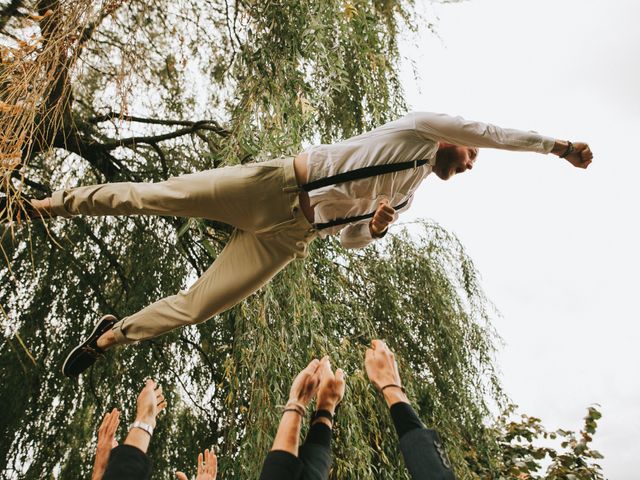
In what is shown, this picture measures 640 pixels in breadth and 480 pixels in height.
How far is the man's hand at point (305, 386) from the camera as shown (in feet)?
4.18

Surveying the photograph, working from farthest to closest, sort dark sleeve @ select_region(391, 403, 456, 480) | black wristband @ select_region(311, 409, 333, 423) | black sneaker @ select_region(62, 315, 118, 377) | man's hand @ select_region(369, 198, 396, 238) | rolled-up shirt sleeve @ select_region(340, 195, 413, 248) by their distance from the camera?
black sneaker @ select_region(62, 315, 118, 377) → rolled-up shirt sleeve @ select_region(340, 195, 413, 248) → man's hand @ select_region(369, 198, 396, 238) → black wristband @ select_region(311, 409, 333, 423) → dark sleeve @ select_region(391, 403, 456, 480)

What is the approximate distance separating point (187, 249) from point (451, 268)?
1783 millimetres

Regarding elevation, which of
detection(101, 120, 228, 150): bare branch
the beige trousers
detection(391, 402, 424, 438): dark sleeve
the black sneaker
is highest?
detection(101, 120, 228, 150): bare branch

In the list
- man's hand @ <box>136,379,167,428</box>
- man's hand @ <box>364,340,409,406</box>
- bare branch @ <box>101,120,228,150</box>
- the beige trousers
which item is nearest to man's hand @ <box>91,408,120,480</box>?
man's hand @ <box>136,379,167,428</box>

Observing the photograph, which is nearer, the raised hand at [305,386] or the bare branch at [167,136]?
the raised hand at [305,386]

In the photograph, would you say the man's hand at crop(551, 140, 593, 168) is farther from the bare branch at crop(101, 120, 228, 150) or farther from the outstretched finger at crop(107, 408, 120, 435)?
the bare branch at crop(101, 120, 228, 150)

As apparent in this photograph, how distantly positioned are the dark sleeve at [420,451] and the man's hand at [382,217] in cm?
70

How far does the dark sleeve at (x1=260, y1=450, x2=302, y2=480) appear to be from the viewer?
42.8 inches

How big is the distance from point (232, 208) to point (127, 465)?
35.5 inches

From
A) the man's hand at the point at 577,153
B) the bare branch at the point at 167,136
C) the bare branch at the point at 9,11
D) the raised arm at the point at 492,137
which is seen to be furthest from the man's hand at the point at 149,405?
the bare branch at the point at 9,11

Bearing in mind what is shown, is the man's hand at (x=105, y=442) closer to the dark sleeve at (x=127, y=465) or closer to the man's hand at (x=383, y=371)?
the dark sleeve at (x=127, y=465)

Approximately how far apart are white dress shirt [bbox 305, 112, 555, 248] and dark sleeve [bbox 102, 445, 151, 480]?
0.91 metres

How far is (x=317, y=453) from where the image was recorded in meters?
1.21

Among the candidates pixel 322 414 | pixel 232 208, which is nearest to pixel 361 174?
pixel 232 208
